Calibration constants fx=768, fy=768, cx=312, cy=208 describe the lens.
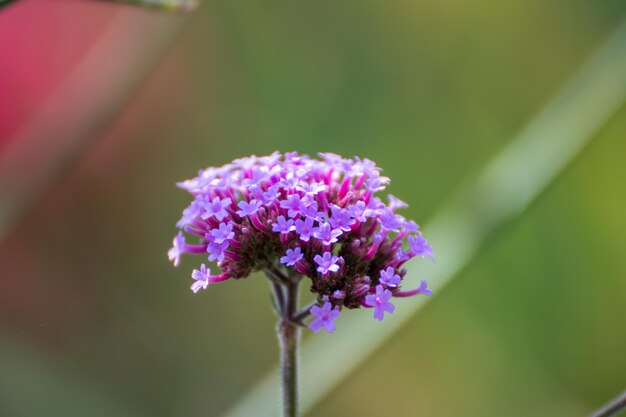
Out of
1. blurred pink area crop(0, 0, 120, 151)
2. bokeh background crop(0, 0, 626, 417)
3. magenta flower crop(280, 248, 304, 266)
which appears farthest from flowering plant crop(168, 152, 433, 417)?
blurred pink area crop(0, 0, 120, 151)

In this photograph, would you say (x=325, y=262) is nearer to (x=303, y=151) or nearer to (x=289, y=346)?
(x=289, y=346)

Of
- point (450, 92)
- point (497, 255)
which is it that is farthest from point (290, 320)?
point (450, 92)

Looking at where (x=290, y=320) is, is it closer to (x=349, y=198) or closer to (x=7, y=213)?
(x=349, y=198)

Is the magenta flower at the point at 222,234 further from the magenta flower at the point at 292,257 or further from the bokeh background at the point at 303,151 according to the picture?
the bokeh background at the point at 303,151

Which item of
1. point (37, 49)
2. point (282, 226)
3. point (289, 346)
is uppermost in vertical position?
point (37, 49)

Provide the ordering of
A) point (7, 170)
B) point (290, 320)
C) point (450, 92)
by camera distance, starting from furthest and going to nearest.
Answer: point (450, 92) → point (7, 170) → point (290, 320)

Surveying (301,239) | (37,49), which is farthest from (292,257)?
(37,49)

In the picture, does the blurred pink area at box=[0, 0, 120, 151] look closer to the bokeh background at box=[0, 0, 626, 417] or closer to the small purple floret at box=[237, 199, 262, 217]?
the bokeh background at box=[0, 0, 626, 417]
